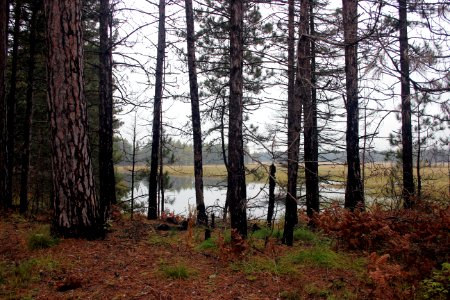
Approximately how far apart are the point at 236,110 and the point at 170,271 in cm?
292

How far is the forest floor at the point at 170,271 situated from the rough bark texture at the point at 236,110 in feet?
2.50

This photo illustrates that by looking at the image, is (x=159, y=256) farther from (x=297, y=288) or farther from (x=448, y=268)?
(x=448, y=268)

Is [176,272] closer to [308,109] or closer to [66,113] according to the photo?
[66,113]

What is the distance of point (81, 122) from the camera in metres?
→ 5.46

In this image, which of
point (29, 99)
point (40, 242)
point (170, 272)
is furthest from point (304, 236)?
point (29, 99)

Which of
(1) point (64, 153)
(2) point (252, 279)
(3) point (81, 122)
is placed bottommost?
(2) point (252, 279)

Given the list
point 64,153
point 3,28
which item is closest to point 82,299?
point 64,153

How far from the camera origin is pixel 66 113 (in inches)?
210

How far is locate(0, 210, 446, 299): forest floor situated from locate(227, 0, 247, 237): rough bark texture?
0.76m

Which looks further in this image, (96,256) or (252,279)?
(96,256)

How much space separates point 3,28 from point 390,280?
1109 centimetres

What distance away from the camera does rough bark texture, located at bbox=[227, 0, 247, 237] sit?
5703 millimetres

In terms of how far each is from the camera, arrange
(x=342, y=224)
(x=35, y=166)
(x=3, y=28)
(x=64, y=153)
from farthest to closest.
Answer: (x=35, y=166)
(x=3, y=28)
(x=342, y=224)
(x=64, y=153)

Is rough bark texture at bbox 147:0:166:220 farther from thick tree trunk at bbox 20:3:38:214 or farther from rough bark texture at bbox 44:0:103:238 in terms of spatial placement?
Answer: rough bark texture at bbox 44:0:103:238
